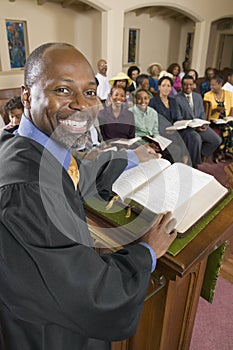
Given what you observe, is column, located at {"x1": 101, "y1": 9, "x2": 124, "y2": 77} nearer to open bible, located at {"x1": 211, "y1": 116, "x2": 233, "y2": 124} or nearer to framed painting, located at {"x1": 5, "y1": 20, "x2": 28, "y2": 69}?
framed painting, located at {"x1": 5, "y1": 20, "x2": 28, "y2": 69}

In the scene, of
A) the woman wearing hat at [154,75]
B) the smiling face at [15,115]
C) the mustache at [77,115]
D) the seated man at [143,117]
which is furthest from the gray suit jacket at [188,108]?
the mustache at [77,115]

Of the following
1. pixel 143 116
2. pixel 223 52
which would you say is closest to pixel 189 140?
pixel 143 116

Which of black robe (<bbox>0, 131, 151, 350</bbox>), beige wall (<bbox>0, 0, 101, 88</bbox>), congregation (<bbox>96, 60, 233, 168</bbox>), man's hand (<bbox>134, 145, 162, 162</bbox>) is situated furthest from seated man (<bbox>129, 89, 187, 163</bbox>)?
beige wall (<bbox>0, 0, 101, 88</bbox>)

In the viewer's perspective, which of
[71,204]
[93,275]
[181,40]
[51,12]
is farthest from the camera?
[181,40]

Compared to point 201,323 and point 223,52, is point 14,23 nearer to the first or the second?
point 201,323

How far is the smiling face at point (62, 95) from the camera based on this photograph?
0.69 meters

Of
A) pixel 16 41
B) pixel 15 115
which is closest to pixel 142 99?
pixel 15 115

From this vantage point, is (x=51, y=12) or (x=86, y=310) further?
(x=51, y=12)

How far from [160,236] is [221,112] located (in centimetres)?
373

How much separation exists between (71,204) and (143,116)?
2.67 metres

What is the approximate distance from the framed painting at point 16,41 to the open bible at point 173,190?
228 inches

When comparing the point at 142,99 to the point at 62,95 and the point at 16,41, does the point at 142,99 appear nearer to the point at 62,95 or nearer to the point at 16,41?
the point at 62,95

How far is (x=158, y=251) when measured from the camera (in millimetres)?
719

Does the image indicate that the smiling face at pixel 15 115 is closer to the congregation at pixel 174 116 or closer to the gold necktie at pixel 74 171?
the congregation at pixel 174 116
